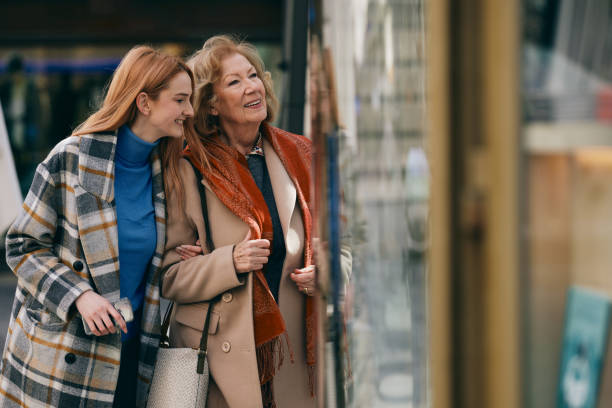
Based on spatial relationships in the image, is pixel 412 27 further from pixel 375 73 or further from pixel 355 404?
pixel 355 404

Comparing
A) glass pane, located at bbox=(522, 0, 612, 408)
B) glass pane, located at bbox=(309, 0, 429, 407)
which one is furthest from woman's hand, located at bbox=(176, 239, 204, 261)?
glass pane, located at bbox=(522, 0, 612, 408)

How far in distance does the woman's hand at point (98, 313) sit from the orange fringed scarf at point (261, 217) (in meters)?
0.44

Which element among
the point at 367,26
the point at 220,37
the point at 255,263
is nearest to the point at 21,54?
the point at 220,37

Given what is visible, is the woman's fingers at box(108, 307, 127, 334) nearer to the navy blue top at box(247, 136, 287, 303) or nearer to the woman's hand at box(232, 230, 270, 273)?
the woman's hand at box(232, 230, 270, 273)

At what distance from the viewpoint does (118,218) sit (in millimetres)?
2371

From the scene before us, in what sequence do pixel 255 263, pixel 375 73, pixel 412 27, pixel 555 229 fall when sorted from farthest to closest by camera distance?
pixel 255 263 → pixel 375 73 → pixel 412 27 → pixel 555 229

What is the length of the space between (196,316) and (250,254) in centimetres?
28

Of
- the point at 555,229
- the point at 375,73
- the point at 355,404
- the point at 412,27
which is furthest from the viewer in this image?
the point at 355,404

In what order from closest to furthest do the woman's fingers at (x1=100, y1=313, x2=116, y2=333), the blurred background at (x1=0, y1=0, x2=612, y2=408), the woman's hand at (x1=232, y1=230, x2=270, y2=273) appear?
the blurred background at (x1=0, y1=0, x2=612, y2=408)
the woman's fingers at (x1=100, y1=313, x2=116, y2=333)
the woman's hand at (x1=232, y1=230, x2=270, y2=273)

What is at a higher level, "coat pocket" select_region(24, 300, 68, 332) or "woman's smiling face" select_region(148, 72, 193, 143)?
"woman's smiling face" select_region(148, 72, 193, 143)

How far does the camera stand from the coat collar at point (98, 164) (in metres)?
2.31

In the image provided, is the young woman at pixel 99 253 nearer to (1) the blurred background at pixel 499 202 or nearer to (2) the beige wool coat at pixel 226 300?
(2) the beige wool coat at pixel 226 300

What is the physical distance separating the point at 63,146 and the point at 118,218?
285mm

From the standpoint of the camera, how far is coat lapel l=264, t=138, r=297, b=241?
2500mm
